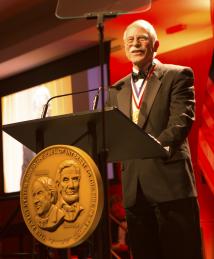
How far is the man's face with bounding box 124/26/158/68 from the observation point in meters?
2.29

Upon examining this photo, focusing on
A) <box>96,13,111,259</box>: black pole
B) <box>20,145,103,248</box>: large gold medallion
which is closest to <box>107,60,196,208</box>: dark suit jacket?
<box>96,13,111,259</box>: black pole

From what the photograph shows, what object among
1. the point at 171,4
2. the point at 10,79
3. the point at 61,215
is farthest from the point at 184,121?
the point at 10,79

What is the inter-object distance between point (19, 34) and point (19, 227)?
2622mm

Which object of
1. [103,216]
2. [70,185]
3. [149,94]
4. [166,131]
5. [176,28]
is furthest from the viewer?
[176,28]

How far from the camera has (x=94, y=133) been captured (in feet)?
6.25

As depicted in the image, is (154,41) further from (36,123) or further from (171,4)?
(171,4)

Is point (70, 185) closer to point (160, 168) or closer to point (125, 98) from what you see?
point (160, 168)

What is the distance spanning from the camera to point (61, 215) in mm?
1877

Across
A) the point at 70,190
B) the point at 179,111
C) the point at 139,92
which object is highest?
the point at 139,92

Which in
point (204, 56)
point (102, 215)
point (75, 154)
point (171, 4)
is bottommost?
point (102, 215)

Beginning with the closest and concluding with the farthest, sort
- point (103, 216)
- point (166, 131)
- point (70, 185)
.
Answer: point (70, 185) < point (103, 216) < point (166, 131)

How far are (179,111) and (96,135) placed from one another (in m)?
0.45

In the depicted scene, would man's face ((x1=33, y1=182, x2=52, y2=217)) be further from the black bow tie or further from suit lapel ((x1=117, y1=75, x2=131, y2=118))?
the black bow tie

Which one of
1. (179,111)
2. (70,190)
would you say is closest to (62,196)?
(70,190)
